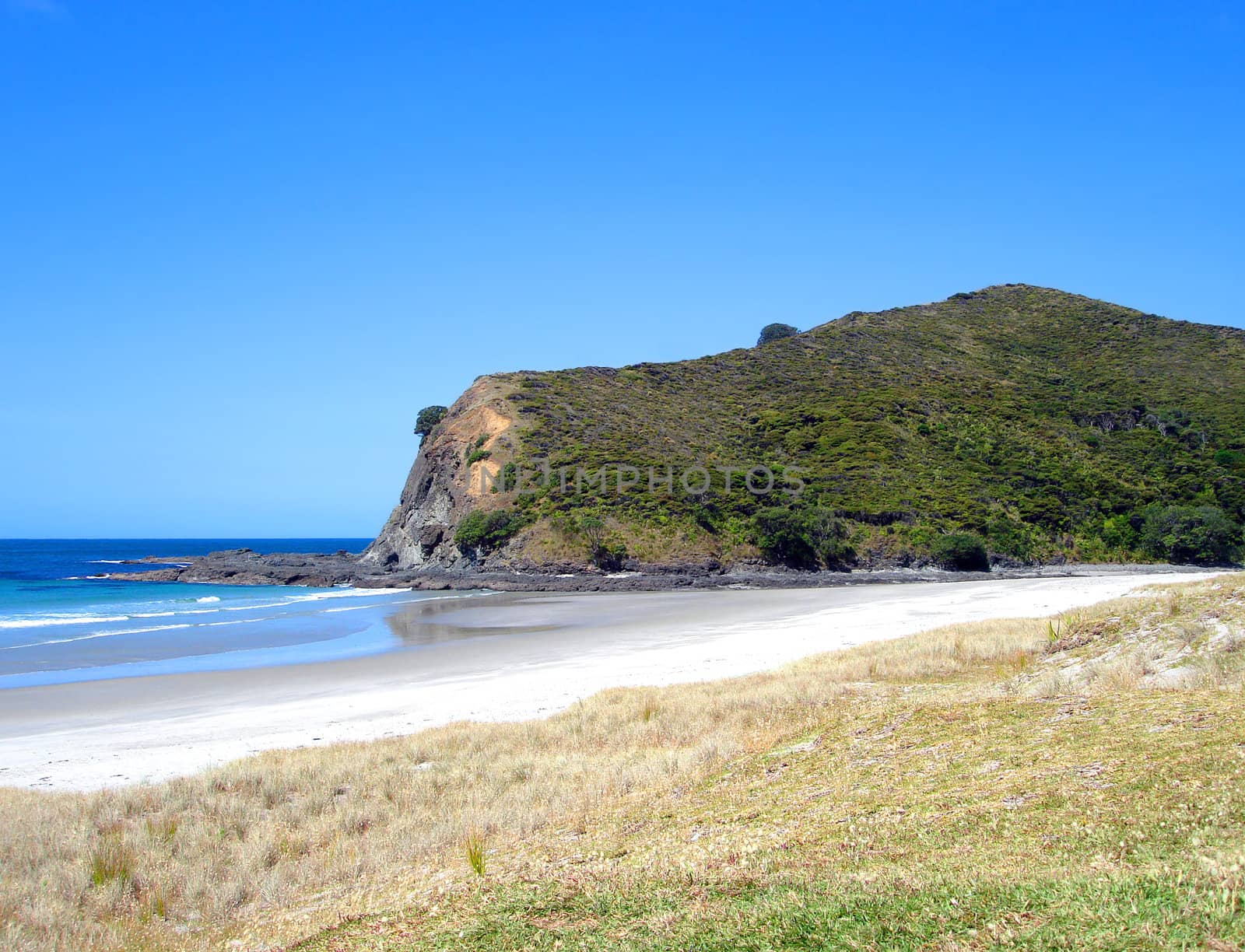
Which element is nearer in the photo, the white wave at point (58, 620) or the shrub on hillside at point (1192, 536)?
the white wave at point (58, 620)

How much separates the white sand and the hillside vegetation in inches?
821

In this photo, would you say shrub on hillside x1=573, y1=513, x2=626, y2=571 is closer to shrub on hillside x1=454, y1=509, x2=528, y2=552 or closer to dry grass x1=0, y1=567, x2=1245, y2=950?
shrub on hillside x1=454, y1=509, x2=528, y2=552

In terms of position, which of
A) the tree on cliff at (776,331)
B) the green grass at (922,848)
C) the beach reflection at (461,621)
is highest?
the tree on cliff at (776,331)

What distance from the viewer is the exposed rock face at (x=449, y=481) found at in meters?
67.8

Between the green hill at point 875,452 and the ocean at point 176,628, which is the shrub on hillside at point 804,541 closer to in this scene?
the green hill at point 875,452

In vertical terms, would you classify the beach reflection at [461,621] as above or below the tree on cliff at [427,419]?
below

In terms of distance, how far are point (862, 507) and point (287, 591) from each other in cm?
4031

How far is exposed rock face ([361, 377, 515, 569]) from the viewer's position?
67.8 metres

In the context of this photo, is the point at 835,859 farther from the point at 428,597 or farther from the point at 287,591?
the point at 287,591

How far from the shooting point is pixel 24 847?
29.2 feet

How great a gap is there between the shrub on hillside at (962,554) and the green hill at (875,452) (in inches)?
7.1

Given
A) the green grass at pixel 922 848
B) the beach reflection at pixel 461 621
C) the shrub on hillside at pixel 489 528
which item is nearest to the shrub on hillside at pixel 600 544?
the shrub on hillside at pixel 489 528

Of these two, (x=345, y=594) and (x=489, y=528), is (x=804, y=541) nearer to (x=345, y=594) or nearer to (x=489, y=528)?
(x=489, y=528)

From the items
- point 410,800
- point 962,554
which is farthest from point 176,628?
point 962,554
